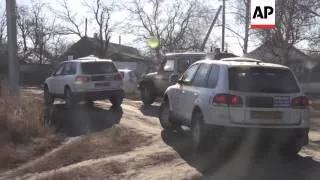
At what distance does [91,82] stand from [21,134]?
6069 millimetres

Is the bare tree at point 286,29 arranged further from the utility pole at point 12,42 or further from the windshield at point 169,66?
the utility pole at point 12,42

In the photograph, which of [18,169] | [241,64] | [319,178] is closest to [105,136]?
[18,169]

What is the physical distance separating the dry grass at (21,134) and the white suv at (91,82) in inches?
148

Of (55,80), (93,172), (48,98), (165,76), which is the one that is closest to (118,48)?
(48,98)

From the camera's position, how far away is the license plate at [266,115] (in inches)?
367

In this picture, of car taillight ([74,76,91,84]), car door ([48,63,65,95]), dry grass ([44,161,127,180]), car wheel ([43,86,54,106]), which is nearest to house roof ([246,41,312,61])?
car wheel ([43,86,54,106])

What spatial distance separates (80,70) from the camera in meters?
18.2

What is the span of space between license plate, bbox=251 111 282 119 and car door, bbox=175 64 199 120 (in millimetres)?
1928

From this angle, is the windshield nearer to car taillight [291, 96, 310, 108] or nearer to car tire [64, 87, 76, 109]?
car tire [64, 87, 76, 109]

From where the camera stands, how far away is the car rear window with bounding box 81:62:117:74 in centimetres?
1820

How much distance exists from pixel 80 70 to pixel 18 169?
343 inches

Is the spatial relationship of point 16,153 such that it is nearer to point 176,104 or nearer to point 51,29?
point 176,104

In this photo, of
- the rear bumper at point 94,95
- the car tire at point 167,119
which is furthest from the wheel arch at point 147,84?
the car tire at point 167,119

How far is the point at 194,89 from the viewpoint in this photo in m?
10.6
